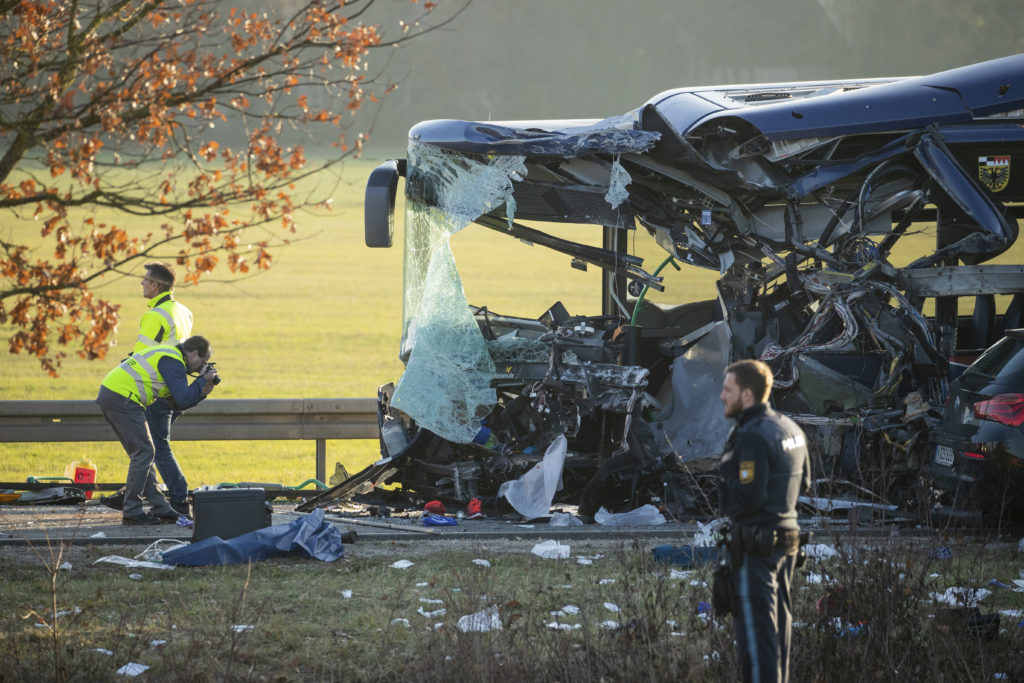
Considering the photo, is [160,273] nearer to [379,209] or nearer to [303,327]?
[379,209]

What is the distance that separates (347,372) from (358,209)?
146ft

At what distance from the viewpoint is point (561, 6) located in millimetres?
119062

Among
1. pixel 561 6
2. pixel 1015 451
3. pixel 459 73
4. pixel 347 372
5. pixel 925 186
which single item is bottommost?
pixel 347 372

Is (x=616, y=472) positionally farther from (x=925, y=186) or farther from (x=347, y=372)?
(x=347, y=372)

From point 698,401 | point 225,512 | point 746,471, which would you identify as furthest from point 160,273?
point 746,471

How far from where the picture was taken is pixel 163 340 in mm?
8961

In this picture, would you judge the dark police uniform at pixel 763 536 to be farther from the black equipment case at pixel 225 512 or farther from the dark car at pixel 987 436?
the black equipment case at pixel 225 512

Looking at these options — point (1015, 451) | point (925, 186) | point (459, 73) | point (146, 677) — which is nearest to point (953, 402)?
point (1015, 451)

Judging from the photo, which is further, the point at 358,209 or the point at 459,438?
the point at 358,209

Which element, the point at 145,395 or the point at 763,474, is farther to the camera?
the point at 145,395

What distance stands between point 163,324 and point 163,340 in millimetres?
126

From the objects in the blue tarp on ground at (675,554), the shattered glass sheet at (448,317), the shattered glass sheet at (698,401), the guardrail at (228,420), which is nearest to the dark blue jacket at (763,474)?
the blue tarp on ground at (675,554)

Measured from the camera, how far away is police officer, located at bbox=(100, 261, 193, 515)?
8859 mm

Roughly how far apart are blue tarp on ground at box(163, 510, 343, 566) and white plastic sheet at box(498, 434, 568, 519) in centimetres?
164
